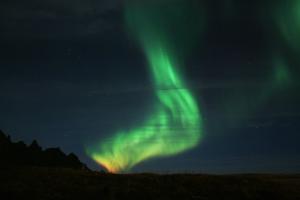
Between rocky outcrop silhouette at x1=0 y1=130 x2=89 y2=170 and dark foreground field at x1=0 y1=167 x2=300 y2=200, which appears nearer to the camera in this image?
dark foreground field at x1=0 y1=167 x2=300 y2=200

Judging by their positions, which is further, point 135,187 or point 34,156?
point 34,156

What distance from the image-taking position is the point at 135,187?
3741 centimetres

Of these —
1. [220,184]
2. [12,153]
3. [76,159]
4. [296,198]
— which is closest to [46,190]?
[220,184]

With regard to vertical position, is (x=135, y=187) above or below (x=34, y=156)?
below

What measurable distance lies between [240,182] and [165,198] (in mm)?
10600

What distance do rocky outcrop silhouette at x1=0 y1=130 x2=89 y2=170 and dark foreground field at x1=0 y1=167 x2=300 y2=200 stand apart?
66.1 feet

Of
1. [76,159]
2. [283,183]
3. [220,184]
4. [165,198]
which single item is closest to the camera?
[165,198]

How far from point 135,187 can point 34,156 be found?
34.2 metres

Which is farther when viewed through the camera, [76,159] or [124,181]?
[76,159]

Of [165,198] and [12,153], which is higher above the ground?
[12,153]

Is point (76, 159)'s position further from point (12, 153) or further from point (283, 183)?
point (283, 183)

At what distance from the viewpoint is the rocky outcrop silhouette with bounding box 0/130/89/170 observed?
6344 cm

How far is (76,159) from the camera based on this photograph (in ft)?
237

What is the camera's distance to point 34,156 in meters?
66.5
